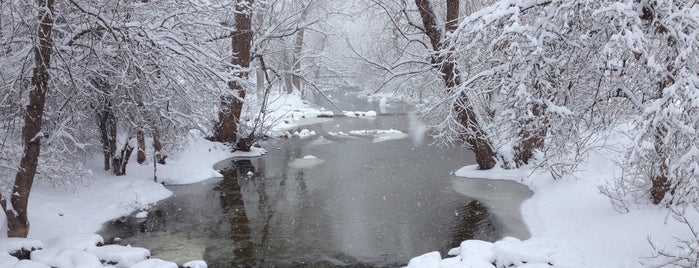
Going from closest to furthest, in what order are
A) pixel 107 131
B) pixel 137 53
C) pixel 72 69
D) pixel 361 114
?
pixel 137 53
pixel 72 69
pixel 107 131
pixel 361 114

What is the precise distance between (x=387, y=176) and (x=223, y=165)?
5.41 metres

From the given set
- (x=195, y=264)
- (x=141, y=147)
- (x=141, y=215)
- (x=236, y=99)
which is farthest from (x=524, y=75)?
(x=236, y=99)

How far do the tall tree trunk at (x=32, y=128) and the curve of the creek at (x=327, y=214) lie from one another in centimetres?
187

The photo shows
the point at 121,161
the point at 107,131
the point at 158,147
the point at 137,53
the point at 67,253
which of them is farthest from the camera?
the point at 158,147

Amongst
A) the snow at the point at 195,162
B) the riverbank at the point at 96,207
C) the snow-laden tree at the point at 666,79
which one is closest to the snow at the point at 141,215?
the riverbank at the point at 96,207

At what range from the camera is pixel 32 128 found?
25.5ft

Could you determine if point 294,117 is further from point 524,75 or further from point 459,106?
point 524,75

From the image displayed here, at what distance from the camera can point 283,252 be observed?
8.98 m

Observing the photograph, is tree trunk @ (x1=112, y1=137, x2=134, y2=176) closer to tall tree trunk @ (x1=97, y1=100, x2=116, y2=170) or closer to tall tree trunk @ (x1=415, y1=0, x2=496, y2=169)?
tall tree trunk @ (x1=97, y1=100, x2=116, y2=170)

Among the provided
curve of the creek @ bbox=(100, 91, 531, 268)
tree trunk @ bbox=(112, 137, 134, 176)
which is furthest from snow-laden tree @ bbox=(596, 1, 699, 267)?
tree trunk @ bbox=(112, 137, 134, 176)

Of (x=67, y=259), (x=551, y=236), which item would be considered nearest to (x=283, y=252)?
(x=67, y=259)

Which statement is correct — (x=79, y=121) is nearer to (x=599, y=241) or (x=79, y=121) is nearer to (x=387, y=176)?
(x=387, y=176)

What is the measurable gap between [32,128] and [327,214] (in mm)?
5843

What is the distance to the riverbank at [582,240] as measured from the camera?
7.56 m
